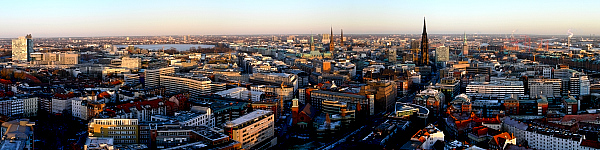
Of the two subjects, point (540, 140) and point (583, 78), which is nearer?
point (540, 140)

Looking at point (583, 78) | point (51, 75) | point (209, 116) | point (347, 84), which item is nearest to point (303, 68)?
point (347, 84)

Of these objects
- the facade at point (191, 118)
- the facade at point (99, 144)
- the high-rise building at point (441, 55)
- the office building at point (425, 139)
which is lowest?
the office building at point (425, 139)

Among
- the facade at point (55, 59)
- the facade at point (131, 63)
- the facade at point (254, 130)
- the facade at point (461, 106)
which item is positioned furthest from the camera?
the facade at point (55, 59)

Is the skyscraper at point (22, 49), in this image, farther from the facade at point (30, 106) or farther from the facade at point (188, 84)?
the facade at point (30, 106)

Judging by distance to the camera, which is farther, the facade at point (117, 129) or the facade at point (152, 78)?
A: the facade at point (152, 78)

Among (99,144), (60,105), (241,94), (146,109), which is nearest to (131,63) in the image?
(241,94)

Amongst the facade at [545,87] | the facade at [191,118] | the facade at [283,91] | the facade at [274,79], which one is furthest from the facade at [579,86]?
the facade at [191,118]

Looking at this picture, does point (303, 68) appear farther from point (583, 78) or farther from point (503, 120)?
point (503, 120)
